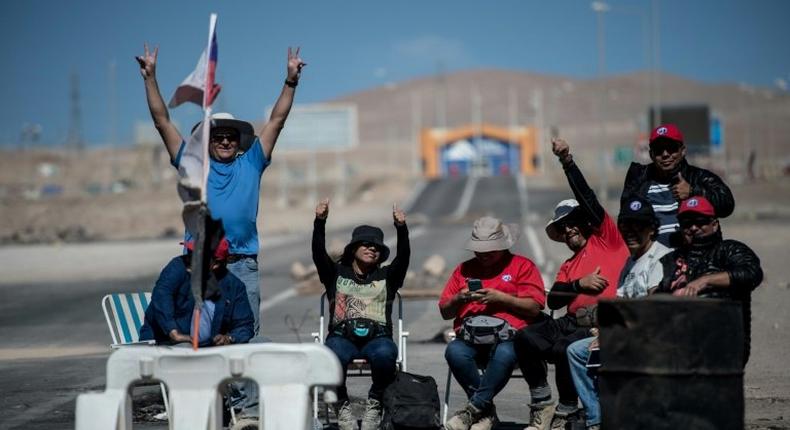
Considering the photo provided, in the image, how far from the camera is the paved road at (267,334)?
10.2m

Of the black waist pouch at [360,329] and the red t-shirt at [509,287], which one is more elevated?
the red t-shirt at [509,287]

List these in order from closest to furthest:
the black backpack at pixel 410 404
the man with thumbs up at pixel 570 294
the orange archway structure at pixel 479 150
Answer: the black backpack at pixel 410 404 < the man with thumbs up at pixel 570 294 < the orange archway structure at pixel 479 150

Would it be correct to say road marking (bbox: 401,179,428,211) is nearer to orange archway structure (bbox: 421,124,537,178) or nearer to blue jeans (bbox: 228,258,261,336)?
orange archway structure (bbox: 421,124,537,178)

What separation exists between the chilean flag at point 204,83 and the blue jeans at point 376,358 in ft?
6.26

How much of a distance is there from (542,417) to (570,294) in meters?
0.80

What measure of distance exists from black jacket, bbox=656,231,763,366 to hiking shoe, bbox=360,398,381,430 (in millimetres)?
2138

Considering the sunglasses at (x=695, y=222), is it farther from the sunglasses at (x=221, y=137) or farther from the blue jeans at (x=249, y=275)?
the sunglasses at (x=221, y=137)

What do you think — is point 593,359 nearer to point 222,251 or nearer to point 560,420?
point 560,420

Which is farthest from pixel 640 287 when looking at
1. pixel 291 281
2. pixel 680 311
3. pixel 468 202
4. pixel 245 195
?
pixel 468 202

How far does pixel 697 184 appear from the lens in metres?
8.68

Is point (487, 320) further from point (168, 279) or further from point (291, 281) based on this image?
point (291, 281)

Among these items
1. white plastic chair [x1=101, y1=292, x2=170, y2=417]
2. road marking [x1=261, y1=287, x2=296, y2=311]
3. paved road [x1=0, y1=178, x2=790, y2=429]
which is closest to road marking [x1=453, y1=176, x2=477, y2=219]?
paved road [x1=0, y1=178, x2=790, y2=429]

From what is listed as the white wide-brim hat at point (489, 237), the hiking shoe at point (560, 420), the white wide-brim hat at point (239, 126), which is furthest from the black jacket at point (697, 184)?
the white wide-brim hat at point (239, 126)

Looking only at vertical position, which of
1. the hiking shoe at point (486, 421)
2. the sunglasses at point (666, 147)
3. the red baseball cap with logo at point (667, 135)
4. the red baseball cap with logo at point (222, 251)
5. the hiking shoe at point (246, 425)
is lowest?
the hiking shoe at point (486, 421)
